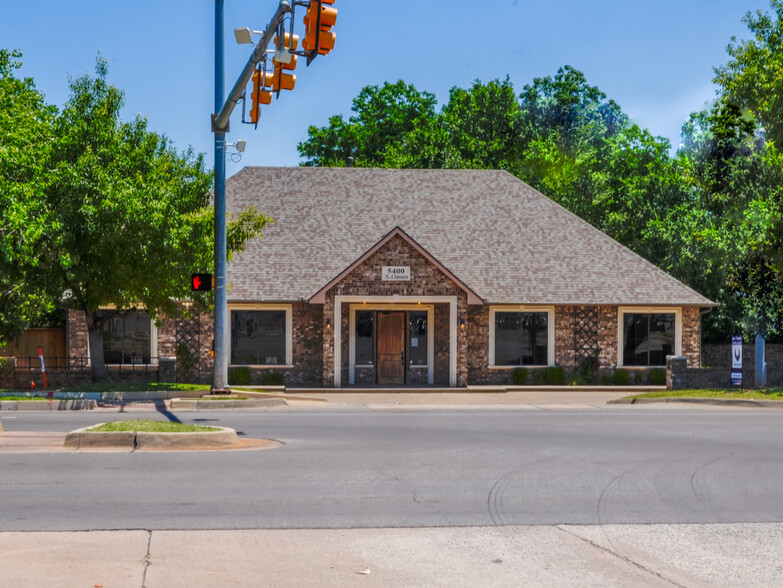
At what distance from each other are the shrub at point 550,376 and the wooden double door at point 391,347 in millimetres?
4676

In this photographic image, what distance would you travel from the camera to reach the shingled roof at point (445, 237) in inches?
1341

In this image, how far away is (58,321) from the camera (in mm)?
37062

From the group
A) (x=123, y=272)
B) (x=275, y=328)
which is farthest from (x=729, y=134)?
(x=123, y=272)

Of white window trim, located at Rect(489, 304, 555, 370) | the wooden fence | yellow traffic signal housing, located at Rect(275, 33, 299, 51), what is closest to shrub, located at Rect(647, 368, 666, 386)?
white window trim, located at Rect(489, 304, 555, 370)

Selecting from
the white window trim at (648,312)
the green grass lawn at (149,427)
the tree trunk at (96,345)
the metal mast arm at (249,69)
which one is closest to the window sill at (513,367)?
the white window trim at (648,312)

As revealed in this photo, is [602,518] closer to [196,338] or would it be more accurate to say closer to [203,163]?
[203,163]

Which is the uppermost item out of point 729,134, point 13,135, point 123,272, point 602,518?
point 729,134

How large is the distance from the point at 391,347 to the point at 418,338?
0.96 m

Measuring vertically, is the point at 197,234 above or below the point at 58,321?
above

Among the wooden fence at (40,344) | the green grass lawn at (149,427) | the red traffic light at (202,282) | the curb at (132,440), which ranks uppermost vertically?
the red traffic light at (202,282)

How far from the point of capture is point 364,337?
109ft

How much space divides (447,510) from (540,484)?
6.97 ft

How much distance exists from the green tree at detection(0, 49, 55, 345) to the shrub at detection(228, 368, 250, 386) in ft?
22.2

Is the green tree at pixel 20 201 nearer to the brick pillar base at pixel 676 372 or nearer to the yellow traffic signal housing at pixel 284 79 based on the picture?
the yellow traffic signal housing at pixel 284 79
